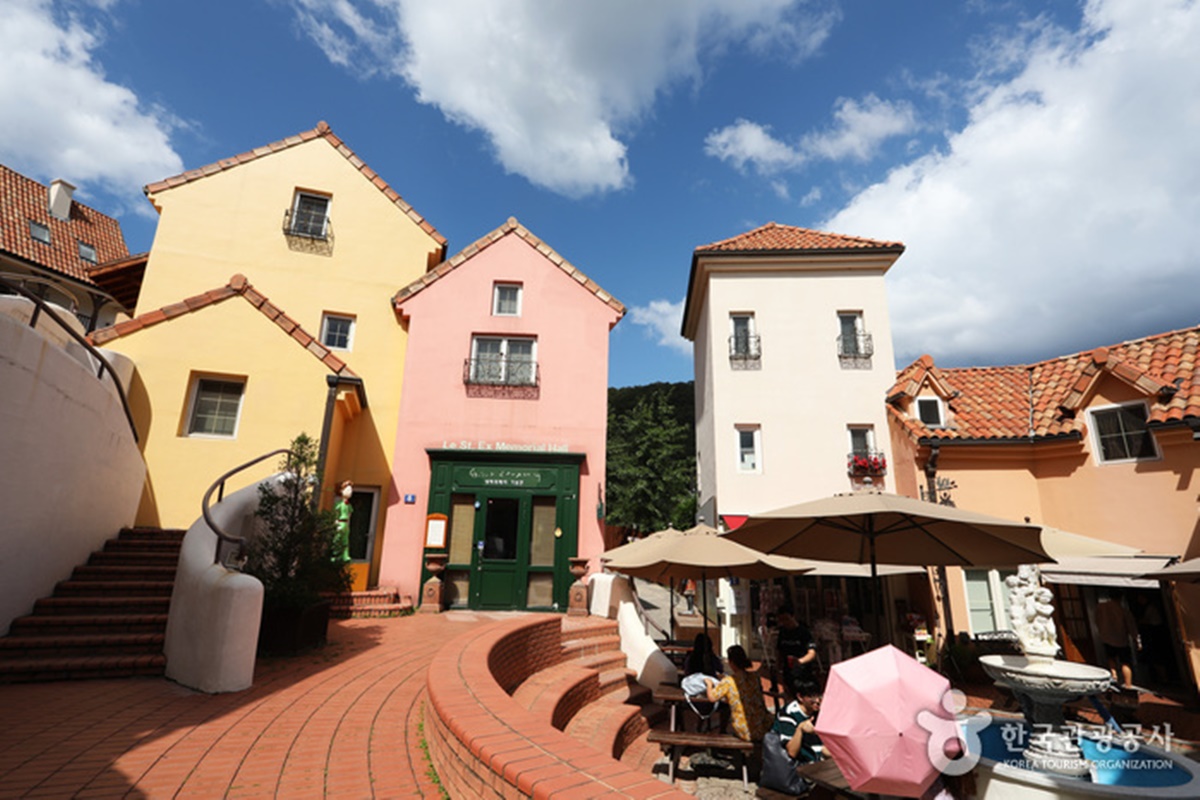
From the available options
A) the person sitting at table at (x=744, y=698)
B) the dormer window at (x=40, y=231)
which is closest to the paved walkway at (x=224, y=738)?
the person sitting at table at (x=744, y=698)

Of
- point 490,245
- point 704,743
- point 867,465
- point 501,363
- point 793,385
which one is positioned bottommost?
point 704,743

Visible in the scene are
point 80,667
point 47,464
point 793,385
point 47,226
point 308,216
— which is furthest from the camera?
point 47,226

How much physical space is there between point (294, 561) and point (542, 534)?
21.0 ft

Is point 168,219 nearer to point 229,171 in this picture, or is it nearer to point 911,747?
point 229,171

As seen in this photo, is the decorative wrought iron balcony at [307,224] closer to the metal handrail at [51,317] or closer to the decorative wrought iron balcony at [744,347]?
the metal handrail at [51,317]

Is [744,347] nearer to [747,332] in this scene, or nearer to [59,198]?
[747,332]

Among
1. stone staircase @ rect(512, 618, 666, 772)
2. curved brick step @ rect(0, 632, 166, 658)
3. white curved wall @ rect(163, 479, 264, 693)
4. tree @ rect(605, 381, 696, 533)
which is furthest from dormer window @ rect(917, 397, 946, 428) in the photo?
curved brick step @ rect(0, 632, 166, 658)

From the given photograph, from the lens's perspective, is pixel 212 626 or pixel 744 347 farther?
pixel 744 347

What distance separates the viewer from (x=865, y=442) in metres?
14.9

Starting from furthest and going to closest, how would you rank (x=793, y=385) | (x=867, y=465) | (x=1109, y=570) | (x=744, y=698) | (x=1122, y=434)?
(x=793, y=385), (x=867, y=465), (x=1122, y=434), (x=1109, y=570), (x=744, y=698)

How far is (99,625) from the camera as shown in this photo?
655cm

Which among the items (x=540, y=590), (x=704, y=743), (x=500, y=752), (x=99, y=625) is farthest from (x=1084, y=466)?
(x=99, y=625)

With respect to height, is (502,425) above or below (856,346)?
below

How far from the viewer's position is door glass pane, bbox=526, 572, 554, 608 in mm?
12492
